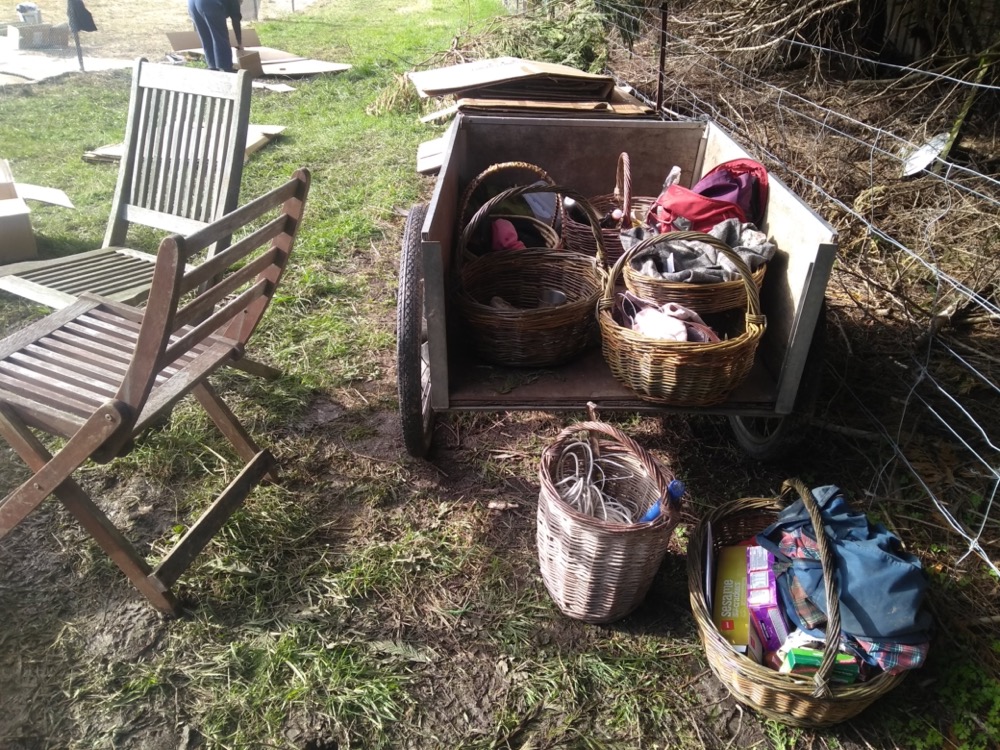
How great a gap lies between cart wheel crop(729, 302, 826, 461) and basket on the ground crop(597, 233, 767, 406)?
278 millimetres

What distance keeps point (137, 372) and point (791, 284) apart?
6.77ft

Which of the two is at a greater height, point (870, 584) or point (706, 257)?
point (706, 257)

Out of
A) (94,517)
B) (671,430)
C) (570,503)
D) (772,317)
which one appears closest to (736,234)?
(772,317)

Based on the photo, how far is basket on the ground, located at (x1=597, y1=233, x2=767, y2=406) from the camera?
83.5 inches

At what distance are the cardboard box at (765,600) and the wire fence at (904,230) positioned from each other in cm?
65

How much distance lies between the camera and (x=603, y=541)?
→ 6.49 ft

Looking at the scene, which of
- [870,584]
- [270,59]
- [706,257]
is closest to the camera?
[870,584]

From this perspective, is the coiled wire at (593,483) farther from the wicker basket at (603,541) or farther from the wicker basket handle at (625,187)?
the wicker basket handle at (625,187)

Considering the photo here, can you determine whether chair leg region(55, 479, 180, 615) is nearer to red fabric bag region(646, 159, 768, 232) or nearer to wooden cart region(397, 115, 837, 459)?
wooden cart region(397, 115, 837, 459)

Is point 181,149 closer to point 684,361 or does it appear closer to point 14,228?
point 14,228

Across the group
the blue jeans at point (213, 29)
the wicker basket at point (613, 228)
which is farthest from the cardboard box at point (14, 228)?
the blue jeans at point (213, 29)

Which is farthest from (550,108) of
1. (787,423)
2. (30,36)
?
(30,36)

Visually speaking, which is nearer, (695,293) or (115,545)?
(115,545)

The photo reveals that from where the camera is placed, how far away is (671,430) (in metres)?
3.09
